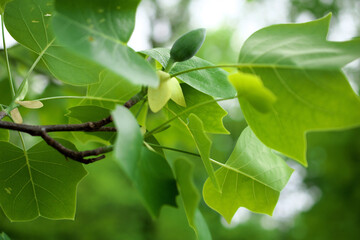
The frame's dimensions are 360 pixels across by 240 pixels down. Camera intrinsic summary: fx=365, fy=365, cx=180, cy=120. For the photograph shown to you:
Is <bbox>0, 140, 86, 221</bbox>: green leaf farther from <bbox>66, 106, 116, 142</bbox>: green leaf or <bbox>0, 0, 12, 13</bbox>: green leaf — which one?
<bbox>0, 0, 12, 13</bbox>: green leaf

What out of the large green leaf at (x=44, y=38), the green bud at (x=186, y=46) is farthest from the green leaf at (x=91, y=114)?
the green bud at (x=186, y=46)

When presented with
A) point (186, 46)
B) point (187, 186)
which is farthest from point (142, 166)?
point (186, 46)

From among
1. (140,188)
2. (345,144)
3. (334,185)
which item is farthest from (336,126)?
(334,185)

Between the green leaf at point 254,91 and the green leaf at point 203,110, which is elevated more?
the green leaf at point 254,91

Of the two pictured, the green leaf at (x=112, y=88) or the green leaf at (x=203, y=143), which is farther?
the green leaf at (x=112, y=88)

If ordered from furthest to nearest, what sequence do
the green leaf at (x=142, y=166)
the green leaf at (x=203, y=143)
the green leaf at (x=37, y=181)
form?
the green leaf at (x=37, y=181)
the green leaf at (x=203, y=143)
the green leaf at (x=142, y=166)

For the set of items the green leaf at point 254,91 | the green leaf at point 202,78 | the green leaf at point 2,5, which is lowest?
the green leaf at point 202,78

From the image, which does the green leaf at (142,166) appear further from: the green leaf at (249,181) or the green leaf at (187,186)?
the green leaf at (249,181)
